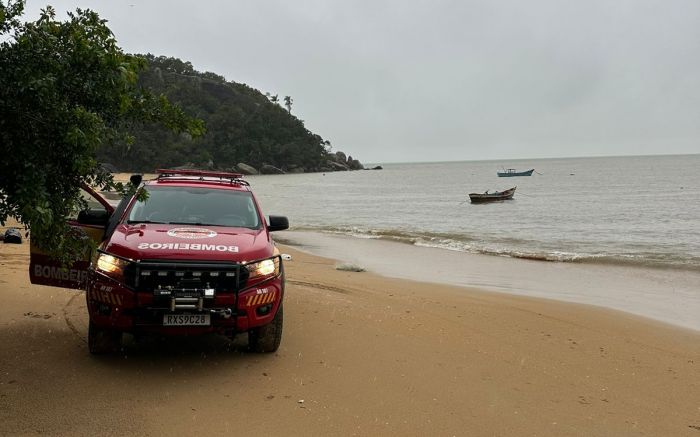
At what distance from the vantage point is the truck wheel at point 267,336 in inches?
204

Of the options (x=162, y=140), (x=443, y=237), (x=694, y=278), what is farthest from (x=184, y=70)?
(x=694, y=278)

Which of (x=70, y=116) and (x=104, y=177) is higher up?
(x=70, y=116)

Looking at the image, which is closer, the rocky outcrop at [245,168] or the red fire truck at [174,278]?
the red fire truck at [174,278]

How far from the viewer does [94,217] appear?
18.5ft

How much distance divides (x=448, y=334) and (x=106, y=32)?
4.66m

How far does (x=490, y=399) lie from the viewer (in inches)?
178

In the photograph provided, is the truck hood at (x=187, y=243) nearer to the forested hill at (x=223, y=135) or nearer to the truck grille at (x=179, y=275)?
the truck grille at (x=179, y=275)

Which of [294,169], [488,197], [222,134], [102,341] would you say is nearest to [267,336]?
[102,341]

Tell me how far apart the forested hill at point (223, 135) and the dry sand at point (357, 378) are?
304 ft

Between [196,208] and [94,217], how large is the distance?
1.01 m

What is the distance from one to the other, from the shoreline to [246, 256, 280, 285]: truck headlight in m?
6.46

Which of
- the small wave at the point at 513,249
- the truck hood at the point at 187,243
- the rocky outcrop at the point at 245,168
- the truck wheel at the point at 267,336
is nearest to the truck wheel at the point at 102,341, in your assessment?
the truck hood at the point at 187,243

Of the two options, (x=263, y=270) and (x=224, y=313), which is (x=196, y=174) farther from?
(x=224, y=313)

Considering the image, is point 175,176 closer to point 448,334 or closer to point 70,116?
point 70,116
